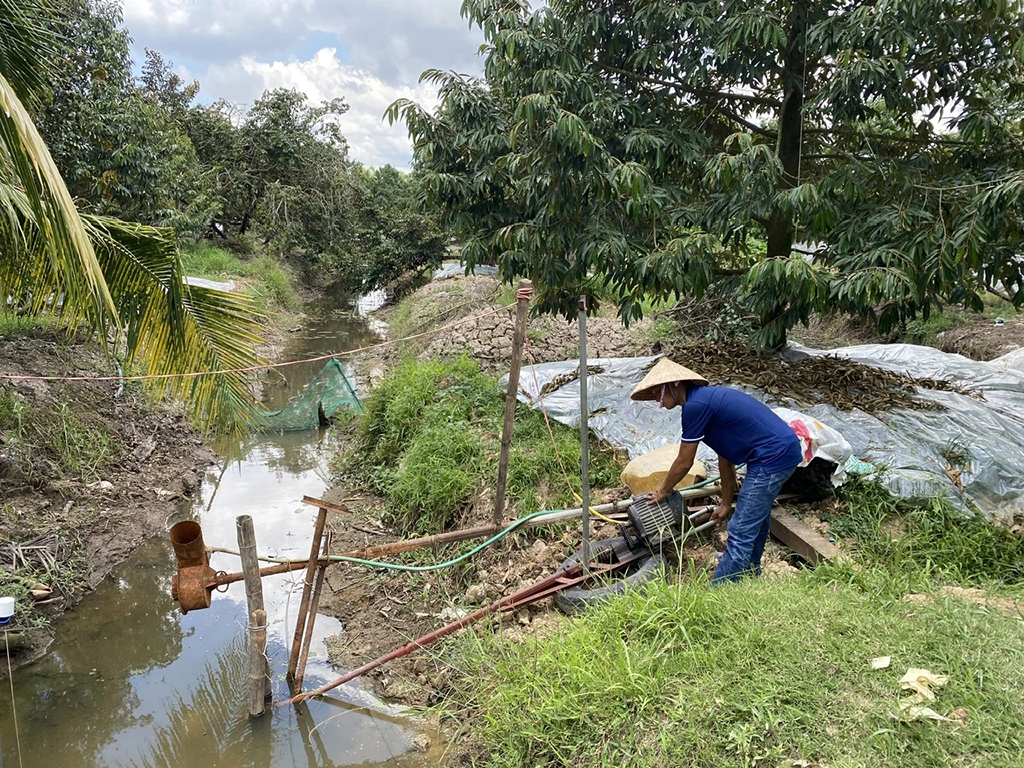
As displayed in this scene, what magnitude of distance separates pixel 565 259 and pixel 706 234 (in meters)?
1.21

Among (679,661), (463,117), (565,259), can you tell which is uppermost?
(463,117)

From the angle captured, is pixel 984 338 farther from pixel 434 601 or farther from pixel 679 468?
pixel 434 601

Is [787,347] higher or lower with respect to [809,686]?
higher

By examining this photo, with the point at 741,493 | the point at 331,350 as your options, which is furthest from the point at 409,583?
the point at 331,350

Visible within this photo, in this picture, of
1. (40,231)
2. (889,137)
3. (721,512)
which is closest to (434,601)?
(721,512)

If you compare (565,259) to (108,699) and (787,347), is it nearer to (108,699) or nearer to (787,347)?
(787,347)

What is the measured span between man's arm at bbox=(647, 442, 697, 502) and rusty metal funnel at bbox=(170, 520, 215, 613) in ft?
8.54

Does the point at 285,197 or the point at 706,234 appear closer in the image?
the point at 706,234

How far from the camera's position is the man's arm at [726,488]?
393cm

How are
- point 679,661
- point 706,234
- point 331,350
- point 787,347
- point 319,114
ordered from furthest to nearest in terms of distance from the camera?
point 319,114
point 331,350
point 787,347
point 706,234
point 679,661

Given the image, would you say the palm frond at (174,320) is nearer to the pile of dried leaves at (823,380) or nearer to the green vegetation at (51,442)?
the green vegetation at (51,442)

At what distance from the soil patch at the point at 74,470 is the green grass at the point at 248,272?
7.76 meters

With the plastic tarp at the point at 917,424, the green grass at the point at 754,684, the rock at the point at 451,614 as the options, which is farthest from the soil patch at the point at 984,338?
the rock at the point at 451,614

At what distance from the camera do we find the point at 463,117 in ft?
18.5
